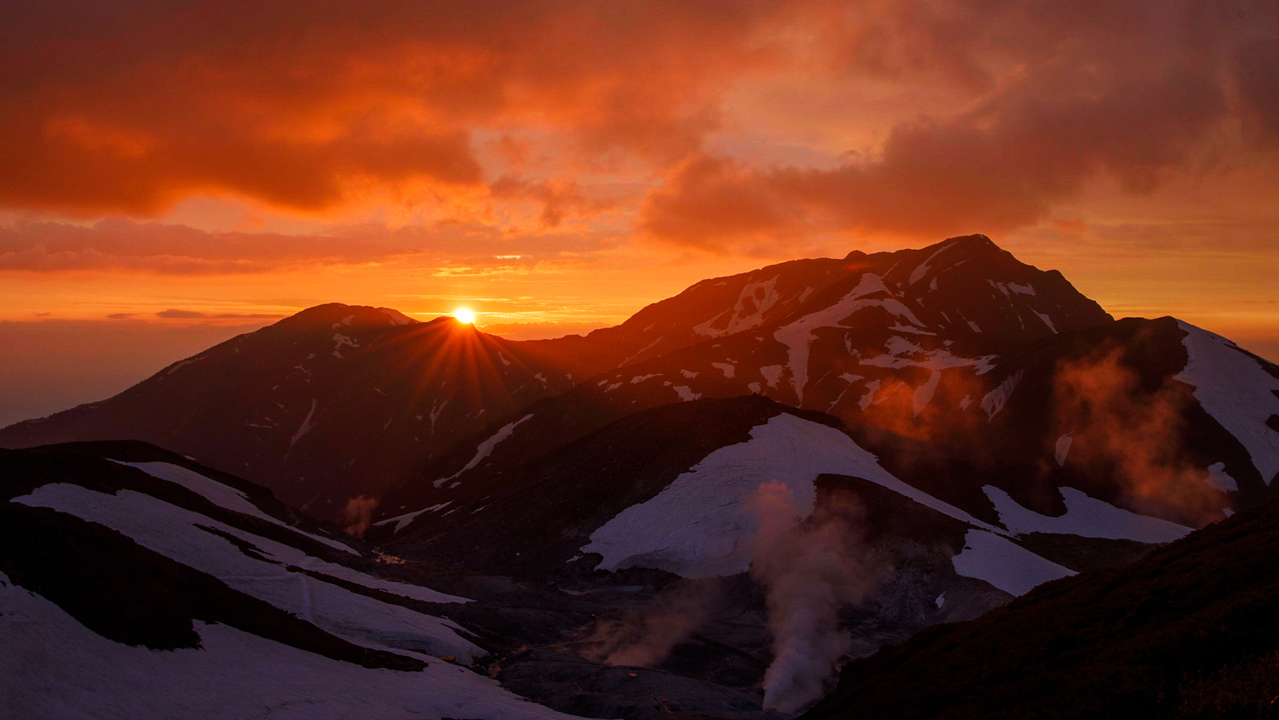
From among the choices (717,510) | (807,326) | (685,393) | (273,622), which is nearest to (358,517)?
(685,393)

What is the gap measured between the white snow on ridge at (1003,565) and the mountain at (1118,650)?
30.8 meters

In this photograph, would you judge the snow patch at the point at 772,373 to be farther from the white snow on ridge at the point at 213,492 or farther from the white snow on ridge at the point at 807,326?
the white snow on ridge at the point at 213,492

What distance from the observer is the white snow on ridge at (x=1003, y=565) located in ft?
189

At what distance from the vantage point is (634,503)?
2955 inches

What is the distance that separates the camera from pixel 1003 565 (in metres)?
59.9

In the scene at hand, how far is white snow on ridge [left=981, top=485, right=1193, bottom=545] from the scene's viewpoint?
88.5 meters

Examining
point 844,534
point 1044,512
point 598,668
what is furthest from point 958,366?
point 598,668

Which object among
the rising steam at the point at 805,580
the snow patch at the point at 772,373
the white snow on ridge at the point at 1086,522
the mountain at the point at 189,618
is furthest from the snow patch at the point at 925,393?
the mountain at the point at 189,618

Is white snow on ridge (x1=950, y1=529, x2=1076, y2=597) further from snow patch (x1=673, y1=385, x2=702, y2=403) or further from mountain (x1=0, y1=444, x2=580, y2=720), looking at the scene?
snow patch (x1=673, y1=385, x2=702, y2=403)

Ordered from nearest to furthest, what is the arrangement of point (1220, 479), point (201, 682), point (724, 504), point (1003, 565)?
point (201, 682) < point (1003, 565) < point (724, 504) < point (1220, 479)

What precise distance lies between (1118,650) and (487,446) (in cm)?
13462

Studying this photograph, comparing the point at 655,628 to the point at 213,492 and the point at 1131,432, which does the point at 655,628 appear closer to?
the point at 213,492

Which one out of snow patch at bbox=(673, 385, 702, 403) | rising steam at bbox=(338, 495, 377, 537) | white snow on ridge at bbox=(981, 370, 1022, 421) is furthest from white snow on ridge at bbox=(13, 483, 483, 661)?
white snow on ridge at bbox=(981, 370, 1022, 421)

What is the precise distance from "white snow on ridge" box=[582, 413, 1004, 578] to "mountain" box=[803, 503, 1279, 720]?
34.8 meters
